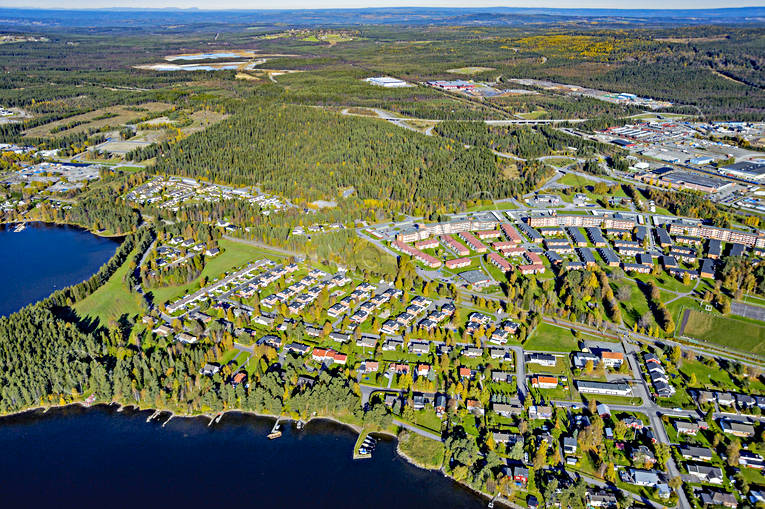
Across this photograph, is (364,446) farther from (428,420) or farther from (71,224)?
(71,224)

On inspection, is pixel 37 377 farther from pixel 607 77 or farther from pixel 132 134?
pixel 607 77

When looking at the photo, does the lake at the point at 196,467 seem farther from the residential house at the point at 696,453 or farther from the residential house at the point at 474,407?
the residential house at the point at 696,453

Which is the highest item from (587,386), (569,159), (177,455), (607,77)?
(607,77)

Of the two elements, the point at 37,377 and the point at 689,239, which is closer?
the point at 37,377

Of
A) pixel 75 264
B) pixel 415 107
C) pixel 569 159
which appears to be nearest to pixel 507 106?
pixel 415 107

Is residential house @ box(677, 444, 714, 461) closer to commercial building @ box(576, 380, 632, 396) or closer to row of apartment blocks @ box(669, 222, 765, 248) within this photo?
commercial building @ box(576, 380, 632, 396)

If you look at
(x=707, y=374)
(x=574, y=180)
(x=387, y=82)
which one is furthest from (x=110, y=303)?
(x=387, y=82)

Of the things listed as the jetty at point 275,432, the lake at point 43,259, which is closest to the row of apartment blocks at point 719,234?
the jetty at point 275,432
